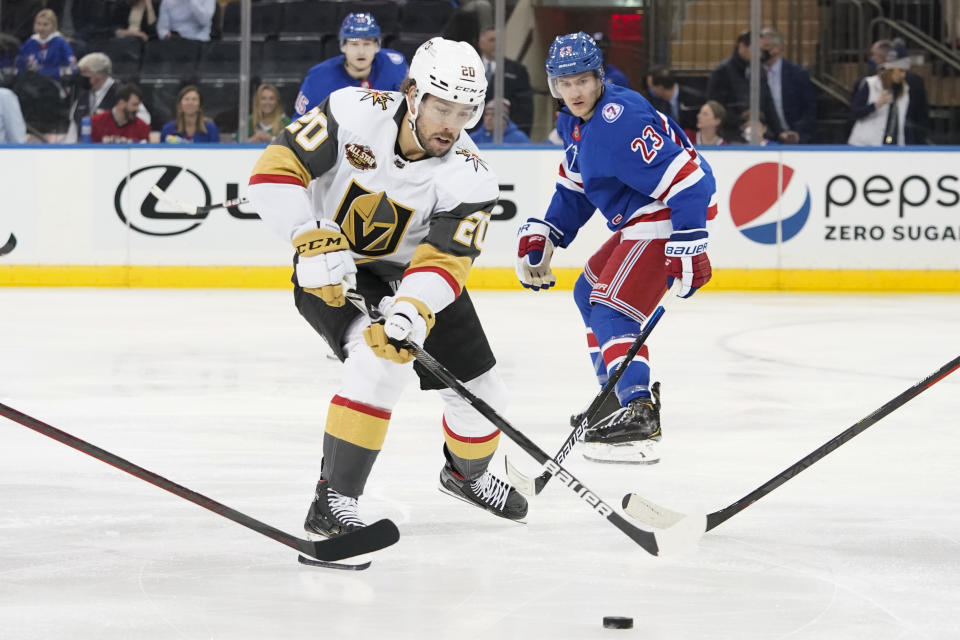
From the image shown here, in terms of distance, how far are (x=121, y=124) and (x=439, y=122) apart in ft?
19.7

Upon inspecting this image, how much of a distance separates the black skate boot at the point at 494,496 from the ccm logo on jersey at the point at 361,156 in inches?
28.8

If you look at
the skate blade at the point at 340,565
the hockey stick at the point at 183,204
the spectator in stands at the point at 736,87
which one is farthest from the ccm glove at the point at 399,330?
the spectator in stands at the point at 736,87

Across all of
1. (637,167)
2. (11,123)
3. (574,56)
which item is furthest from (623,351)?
(11,123)

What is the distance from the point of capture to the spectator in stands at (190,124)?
27.6 ft

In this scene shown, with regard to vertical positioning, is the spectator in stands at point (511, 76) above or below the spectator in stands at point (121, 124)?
above

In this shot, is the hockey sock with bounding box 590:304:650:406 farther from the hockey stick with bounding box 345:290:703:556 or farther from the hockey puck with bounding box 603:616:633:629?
the hockey puck with bounding box 603:616:633:629

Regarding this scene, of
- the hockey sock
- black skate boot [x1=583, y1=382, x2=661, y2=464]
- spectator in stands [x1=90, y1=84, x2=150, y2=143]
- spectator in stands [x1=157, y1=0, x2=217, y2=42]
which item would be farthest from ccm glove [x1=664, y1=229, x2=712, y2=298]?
spectator in stands [x1=157, y1=0, x2=217, y2=42]

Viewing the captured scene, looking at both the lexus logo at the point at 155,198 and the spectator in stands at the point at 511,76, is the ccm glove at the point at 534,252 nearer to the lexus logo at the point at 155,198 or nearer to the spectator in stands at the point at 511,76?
the spectator in stands at the point at 511,76

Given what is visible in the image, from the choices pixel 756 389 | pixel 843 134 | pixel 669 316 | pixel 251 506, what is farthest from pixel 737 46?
pixel 251 506

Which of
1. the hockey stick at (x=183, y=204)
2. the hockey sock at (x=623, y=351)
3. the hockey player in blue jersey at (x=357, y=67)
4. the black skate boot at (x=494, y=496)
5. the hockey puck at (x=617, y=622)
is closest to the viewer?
the hockey puck at (x=617, y=622)

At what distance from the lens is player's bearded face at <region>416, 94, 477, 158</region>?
2770 millimetres

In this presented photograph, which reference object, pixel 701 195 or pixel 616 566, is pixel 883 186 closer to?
pixel 701 195

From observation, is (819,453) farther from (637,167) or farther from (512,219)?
(512,219)

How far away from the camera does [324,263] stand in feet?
8.87
